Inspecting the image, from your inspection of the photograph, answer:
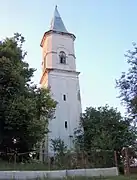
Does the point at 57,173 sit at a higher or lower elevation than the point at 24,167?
lower

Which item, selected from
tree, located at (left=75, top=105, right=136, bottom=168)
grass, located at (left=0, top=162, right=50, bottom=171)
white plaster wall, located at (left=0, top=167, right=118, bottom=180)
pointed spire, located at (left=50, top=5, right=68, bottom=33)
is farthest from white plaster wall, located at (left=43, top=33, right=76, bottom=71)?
white plaster wall, located at (left=0, top=167, right=118, bottom=180)

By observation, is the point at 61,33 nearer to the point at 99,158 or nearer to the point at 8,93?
the point at 8,93

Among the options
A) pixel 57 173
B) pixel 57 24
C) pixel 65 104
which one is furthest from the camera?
pixel 57 24

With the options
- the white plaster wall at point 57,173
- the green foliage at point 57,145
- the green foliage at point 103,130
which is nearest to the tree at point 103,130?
the green foliage at point 103,130

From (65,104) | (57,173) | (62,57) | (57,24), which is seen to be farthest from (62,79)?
(57,173)

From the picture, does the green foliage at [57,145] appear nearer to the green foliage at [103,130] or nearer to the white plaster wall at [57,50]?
the green foliage at [103,130]

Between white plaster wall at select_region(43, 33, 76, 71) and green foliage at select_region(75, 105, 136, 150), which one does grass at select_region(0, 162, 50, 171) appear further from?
white plaster wall at select_region(43, 33, 76, 71)

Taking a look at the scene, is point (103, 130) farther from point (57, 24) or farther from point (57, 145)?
point (57, 24)

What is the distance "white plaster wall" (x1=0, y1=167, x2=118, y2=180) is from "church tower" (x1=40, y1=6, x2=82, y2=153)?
2028cm

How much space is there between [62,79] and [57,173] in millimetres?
29377

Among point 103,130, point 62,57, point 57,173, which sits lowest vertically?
point 57,173

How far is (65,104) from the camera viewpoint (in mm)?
47219

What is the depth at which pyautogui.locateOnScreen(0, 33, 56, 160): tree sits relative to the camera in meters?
26.5

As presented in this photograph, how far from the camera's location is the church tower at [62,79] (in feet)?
149
